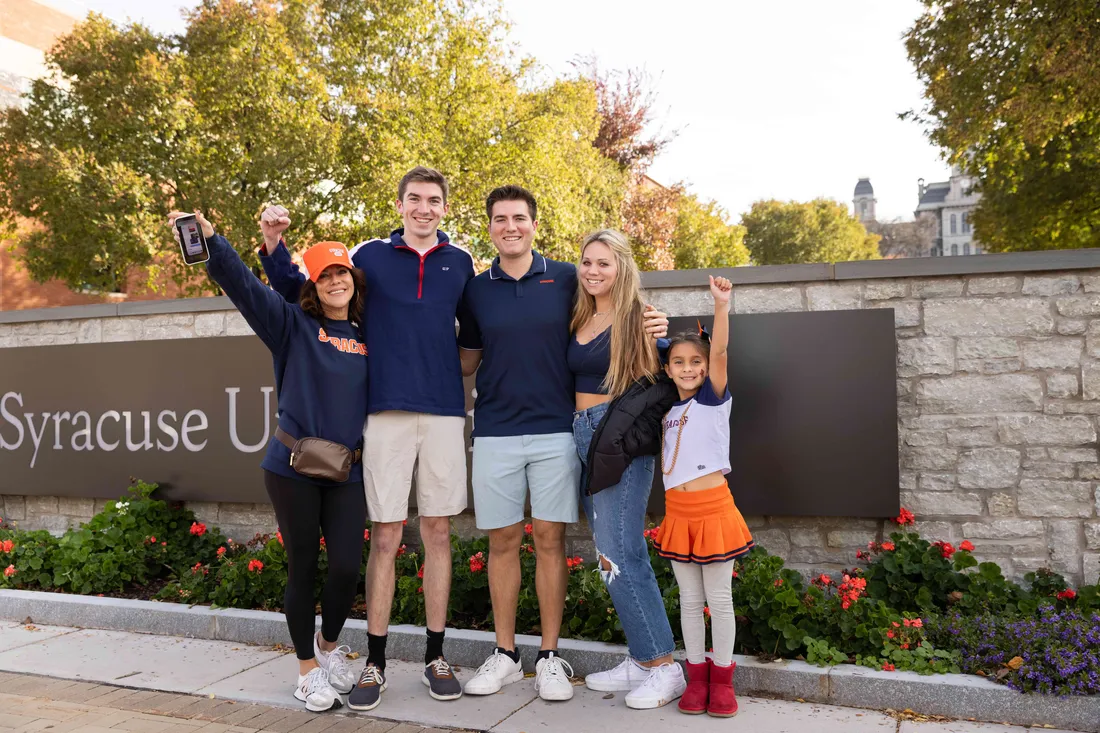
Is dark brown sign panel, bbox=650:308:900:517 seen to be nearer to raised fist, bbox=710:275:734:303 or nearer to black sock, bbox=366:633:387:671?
raised fist, bbox=710:275:734:303

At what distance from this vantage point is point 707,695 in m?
3.67

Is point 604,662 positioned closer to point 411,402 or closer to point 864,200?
point 411,402

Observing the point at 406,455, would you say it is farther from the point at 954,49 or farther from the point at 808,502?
the point at 954,49

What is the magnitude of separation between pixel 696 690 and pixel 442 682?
111 centimetres

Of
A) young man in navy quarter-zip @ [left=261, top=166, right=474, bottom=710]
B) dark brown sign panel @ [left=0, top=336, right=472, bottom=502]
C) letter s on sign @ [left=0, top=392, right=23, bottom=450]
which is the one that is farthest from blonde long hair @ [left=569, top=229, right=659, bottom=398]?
letter s on sign @ [left=0, top=392, right=23, bottom=450]

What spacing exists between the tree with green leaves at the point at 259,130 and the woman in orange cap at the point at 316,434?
45.8 ft

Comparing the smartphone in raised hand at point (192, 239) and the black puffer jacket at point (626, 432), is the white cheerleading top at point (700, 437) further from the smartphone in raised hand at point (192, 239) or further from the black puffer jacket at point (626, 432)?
the smartphone in raised hand at point (192, 239)

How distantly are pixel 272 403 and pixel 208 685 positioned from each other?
2.13m

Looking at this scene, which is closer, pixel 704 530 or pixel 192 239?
pixel 192 239

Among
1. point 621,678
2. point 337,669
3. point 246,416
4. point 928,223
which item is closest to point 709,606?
point 621,678

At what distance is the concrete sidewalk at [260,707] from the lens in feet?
11.6

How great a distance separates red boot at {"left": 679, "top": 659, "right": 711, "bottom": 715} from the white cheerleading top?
0.77 m

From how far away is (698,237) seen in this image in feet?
107

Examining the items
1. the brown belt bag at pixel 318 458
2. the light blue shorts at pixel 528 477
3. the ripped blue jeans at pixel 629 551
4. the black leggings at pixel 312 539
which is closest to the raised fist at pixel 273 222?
the brown belt bag at pixel 318 458
